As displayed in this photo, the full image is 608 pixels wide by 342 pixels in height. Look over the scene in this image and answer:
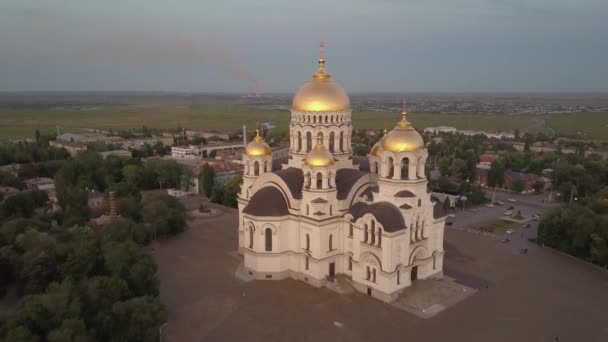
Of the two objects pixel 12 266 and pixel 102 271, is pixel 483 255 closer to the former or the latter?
pixel 102 271

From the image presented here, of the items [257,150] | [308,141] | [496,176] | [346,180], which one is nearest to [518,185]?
[496,176]

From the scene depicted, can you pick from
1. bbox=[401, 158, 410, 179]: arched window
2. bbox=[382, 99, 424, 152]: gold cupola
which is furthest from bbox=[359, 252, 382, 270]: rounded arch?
bbox=[382, 99, 424, 152]: gold cupola

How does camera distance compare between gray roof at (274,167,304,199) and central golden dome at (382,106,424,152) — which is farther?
gray roof at (274,167,304,199)

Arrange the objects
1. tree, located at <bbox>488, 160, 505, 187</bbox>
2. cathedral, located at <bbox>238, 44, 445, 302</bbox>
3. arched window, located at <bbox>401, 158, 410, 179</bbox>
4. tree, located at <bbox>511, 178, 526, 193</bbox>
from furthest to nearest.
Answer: tree, located at <bbox>488, 160, 505, 187</bbox>
tree, located at <bbox>511, 178, 526, 193</bbox>
arched window, located at <bbox>401, 158, 410, 179</bbox>
cathedral, located at <bbox>238, 44, 445, 302</bbox>

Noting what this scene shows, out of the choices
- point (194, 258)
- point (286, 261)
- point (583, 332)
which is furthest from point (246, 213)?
point (583, 332)

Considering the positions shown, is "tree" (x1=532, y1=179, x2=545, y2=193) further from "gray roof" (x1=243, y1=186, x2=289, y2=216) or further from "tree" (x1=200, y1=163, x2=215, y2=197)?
"gray roof" (x1=243, y1=186, x2=289, y2=216)
